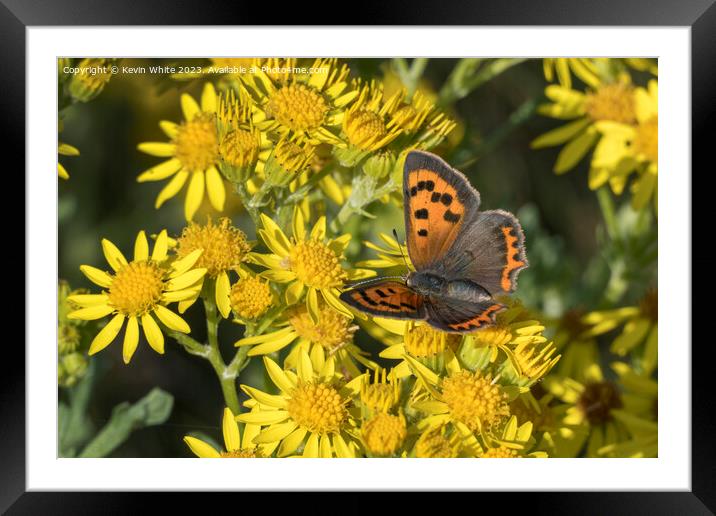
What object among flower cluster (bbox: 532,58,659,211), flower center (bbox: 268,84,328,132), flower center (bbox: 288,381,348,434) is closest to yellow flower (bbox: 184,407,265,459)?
flower center (bbox: 288,381,348,434)

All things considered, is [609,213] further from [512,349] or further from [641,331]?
[512,349]

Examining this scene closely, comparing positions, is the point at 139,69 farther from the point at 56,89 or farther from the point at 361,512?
the point at 361,512

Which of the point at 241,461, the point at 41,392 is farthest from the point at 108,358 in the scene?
the point at 241,461

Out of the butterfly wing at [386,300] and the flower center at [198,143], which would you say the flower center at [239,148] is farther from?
the butterfly wing at [386,300]

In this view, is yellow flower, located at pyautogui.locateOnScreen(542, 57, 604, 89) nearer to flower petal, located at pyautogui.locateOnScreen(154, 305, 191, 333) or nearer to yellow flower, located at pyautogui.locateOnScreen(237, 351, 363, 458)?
yellow flower, located at pyautogui.locateOnScreen(237, 351, 363, 458)

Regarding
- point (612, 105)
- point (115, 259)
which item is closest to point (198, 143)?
point (115, 259)

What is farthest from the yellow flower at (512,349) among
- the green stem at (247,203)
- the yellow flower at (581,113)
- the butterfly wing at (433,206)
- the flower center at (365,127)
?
the yellow flower at (581,113)

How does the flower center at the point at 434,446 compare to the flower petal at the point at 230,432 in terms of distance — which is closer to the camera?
the flower center at the point at 434,446
